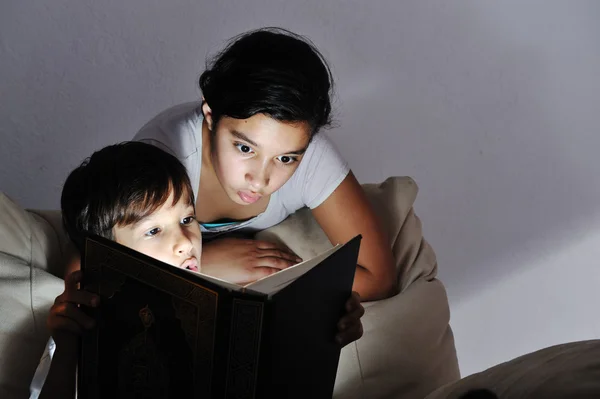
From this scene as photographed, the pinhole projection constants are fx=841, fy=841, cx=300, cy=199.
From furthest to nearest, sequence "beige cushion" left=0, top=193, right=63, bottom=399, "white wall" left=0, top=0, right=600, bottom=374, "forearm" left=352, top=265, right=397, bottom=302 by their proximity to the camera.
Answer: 1. "white wall" left=0, top=0, right=600, bottom=374
2. "forearm" left=352, top=265, right=397, bottom=302
3. "beige cushion" left=0, top=193, right=63, bottom=399

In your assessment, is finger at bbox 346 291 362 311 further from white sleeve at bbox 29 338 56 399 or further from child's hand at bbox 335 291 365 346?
white sleeve at bbox 29 338 56 399

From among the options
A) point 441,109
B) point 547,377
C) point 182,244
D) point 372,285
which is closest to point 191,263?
point 182,244

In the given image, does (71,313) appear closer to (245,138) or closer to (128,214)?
(128,214)

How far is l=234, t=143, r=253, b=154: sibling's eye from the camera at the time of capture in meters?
1.37

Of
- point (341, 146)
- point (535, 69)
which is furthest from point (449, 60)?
point (341, 146)

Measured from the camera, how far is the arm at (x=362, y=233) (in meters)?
1.57

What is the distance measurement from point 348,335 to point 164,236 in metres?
0.33

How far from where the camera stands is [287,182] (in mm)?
1576

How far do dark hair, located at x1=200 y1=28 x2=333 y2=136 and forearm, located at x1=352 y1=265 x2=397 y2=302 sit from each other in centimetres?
32

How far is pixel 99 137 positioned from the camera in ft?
6.97

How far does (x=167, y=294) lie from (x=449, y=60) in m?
1.44

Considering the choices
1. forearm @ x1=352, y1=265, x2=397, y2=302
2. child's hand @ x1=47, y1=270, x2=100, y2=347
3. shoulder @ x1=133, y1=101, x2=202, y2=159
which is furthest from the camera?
forearm @ x1=352, y1=265, x2=397, y2=302

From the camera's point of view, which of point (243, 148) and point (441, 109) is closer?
point (243, 148)

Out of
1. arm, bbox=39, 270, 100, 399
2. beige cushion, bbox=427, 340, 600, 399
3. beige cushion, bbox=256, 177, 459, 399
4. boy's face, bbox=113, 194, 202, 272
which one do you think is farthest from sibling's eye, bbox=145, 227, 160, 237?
beige cushion, bbox=427, 340, 600, 399
